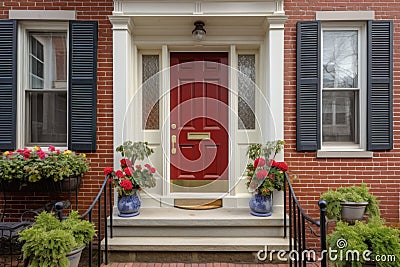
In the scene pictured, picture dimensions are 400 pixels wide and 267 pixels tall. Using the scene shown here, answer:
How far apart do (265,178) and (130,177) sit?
5.06 ft

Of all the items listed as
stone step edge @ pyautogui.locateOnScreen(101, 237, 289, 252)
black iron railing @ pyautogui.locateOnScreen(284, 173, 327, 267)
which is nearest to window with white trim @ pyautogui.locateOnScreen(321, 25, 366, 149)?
black iron railing @ pyautogui.locateOnScreen(284, 173, 327, 267)

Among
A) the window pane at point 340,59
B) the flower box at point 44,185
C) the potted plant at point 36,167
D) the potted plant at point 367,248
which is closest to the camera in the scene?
the potted plant at point 367,248

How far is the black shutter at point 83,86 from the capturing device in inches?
154

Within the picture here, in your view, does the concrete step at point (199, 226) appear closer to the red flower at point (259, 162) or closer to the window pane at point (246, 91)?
the red flower at point (259, 162)

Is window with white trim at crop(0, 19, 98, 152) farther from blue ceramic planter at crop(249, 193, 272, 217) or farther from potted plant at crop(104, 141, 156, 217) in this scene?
blue ceramic planter at crop(249, 193, 272, 217)


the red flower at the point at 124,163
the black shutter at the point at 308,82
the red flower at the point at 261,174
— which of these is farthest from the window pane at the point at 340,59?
the red flower at the point at 124,163

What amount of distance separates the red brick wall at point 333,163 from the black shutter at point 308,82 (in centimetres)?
7

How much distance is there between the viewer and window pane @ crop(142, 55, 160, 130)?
4215 mm

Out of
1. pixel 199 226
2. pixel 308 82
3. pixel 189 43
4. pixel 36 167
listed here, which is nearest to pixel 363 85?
pixel 308 82

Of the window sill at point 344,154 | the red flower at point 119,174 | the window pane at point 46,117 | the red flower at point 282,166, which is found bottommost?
the red flower at point 119,174

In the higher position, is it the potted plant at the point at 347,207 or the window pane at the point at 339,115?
the window pane at the point at 339,115

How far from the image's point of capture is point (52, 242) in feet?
8.02

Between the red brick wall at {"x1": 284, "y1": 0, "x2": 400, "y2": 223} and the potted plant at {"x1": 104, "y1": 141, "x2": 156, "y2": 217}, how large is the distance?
1.79 m

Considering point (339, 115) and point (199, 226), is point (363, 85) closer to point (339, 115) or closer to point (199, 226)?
point (339, 115)
